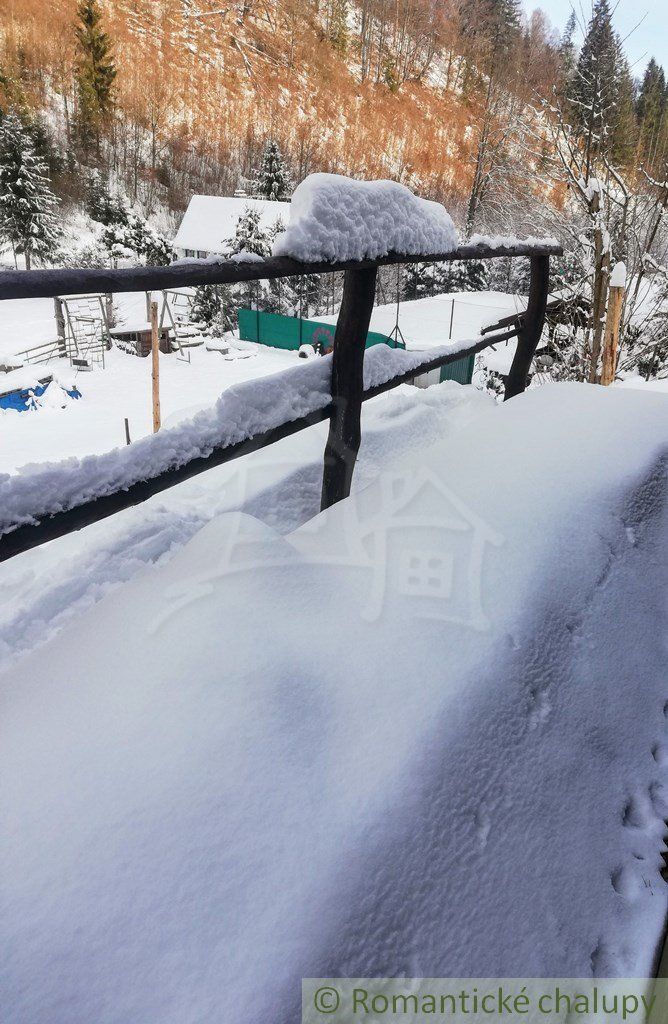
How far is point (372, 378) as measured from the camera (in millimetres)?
1742

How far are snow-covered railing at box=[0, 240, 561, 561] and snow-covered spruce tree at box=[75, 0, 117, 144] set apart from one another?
41194mm

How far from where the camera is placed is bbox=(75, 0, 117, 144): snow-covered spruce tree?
35.3 meters

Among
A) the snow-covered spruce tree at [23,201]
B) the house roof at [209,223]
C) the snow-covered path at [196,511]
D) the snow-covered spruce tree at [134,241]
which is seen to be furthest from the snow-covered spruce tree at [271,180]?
the snow-covered path at [196,511]

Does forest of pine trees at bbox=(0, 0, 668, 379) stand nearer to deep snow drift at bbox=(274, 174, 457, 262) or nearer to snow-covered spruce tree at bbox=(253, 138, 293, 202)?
snow-covered spruce tree at bbox=(253, 138, 293, 202)

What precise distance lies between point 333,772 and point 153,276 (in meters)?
0.77

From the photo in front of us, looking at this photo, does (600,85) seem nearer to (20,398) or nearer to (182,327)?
(20,398)

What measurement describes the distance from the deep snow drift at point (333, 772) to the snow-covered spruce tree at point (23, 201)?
1185 inches

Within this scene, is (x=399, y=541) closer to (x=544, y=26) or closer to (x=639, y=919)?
(x=639, y=919)

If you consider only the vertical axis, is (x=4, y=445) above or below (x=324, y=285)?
below

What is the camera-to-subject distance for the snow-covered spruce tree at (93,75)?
35344mm

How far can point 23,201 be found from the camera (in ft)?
86.5

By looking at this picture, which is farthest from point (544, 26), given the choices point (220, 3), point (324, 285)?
point (324, 285)

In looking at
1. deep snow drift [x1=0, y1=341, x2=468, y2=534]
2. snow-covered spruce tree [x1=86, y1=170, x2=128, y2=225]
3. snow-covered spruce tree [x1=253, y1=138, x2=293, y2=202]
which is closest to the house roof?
snow-covered spruce tree [x1=253, y1=138, x2=293, y2=202]

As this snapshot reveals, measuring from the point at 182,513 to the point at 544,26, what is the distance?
60918mm
